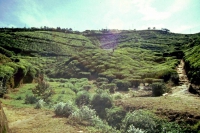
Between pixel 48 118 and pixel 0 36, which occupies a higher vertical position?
pixel 0 36

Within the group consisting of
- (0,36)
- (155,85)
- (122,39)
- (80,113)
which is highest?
(122,39)

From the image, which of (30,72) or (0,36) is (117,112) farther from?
(0,36)

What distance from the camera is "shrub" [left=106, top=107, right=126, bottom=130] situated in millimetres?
12719

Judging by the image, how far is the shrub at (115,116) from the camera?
12.7m

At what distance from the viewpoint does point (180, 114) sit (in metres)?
11.6

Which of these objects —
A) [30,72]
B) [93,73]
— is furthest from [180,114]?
[93,73]

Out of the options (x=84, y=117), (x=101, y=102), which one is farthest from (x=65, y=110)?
(x=101, y=102)

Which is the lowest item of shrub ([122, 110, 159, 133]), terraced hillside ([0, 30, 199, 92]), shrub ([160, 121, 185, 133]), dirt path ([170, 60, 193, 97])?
shrub ([160, 121, 185, 133])

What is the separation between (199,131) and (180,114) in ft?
6.79

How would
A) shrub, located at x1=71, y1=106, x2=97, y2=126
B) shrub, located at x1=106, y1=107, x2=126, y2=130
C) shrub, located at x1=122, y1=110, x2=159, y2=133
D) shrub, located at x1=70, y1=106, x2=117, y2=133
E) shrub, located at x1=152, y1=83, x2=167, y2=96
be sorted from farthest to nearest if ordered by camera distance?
1. shrub, located at x1=152, y1=83, x2=167, y2=96
2. shrub, located at x1=106, y1=107, x2=126, y2=130
3. shrub, located at x1=71, y1=106, x2=97, y2=126
4. shrub, located at x1=70, y1=106, x2=117, y2=133
5. shrub, located at x1=122, y1=110, x2=159, y2=133

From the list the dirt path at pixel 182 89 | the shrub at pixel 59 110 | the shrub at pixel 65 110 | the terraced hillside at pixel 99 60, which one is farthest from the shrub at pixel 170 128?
the terraced hillside at pixel 99 60

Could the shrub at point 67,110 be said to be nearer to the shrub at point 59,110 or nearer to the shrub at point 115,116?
the shrub at point 59,110

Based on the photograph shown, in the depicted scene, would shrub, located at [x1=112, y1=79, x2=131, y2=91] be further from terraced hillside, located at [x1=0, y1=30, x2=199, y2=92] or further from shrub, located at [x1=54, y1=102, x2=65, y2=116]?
shrub, located at [x1=54, y1=102, x2=65, y2=116]

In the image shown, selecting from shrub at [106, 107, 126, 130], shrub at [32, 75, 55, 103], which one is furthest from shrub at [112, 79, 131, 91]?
shrub at [106, 107, 126, 130]
